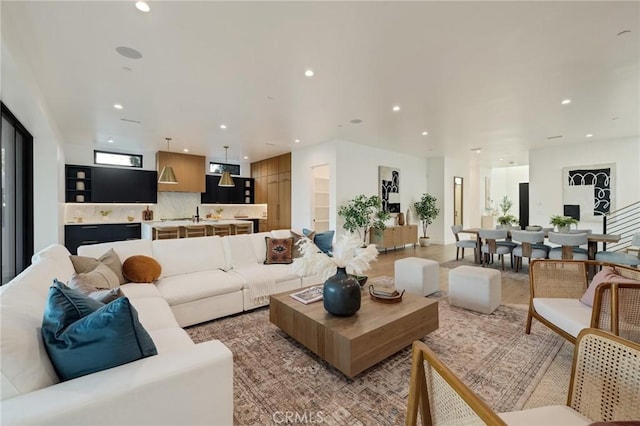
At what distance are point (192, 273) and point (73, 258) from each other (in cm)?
116

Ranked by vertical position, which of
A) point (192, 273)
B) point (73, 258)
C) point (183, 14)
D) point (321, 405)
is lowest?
point (321, 405)

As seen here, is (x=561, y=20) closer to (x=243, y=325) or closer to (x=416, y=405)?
(x=416, y=405)

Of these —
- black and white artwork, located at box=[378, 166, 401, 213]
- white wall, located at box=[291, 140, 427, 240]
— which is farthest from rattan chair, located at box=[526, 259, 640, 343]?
black and white artwork, located at box=[378, 166, 401, 213]

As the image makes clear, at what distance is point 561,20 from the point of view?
2.36 m

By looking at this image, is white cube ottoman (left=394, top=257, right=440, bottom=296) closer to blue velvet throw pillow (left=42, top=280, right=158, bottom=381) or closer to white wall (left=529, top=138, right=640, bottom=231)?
blue velvet throw pillow (left=42, top=280, right=158, bottom=381)

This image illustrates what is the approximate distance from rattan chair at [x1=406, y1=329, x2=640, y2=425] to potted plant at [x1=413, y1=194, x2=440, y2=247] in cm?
774

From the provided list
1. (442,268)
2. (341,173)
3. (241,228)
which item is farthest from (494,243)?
(241,228)

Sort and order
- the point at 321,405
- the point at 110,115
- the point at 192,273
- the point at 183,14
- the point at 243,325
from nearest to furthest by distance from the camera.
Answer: the point at 321,405
the point at 183,14
the point at 243,325
the point at 192,273
the point at 110,115

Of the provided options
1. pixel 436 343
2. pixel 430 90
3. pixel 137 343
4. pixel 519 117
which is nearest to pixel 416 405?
pixel 137 343

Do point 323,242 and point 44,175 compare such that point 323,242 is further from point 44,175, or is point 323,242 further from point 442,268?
point 44,175

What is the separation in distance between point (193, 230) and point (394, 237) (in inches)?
203

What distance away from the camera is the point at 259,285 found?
3289mm

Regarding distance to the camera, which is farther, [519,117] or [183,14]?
[519,117]

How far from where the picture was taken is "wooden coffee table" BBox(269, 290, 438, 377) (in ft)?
6.29
